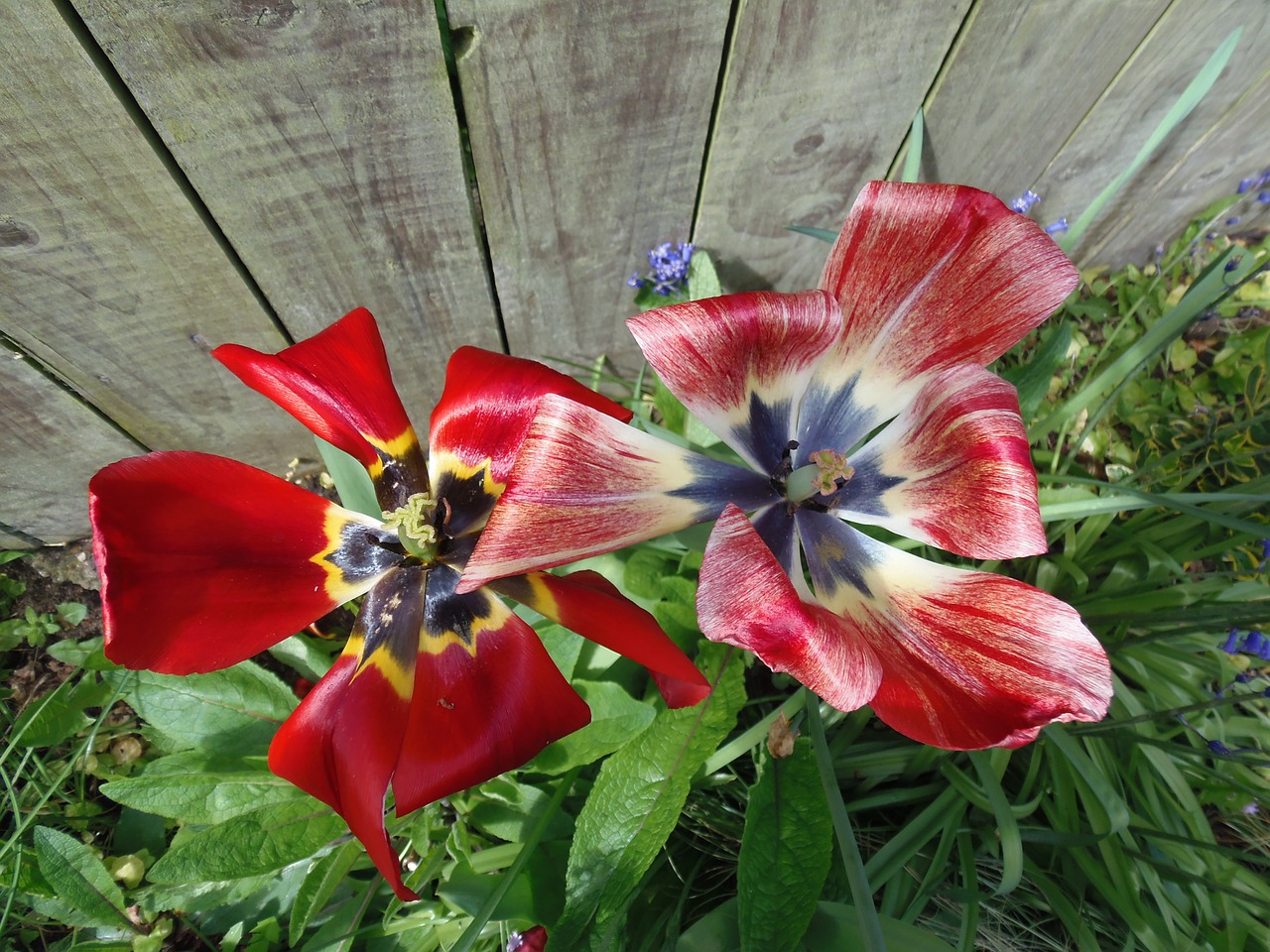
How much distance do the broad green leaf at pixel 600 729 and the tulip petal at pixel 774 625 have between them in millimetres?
421

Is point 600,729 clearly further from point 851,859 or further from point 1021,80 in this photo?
point 1021,80

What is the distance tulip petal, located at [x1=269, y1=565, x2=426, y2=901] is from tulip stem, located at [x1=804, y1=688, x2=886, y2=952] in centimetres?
42

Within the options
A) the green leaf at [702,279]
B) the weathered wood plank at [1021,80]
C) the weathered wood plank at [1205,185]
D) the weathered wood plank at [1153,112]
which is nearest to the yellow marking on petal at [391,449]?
the green leaf at [702,279]

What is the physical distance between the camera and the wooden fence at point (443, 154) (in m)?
0.92

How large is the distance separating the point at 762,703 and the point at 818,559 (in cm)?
71

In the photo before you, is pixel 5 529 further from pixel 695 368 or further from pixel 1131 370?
pixel 1131 370

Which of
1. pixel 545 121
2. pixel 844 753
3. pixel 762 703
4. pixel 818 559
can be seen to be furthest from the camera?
pixel 762 703

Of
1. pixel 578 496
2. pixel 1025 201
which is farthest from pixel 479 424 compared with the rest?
pixel 1025 201

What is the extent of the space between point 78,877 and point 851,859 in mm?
1004

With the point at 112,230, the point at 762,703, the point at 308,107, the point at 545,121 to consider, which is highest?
the point at 545,121

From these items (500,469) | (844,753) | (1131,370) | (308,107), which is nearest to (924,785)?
(844,753)

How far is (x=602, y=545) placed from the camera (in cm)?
59

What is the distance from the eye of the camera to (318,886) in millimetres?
952

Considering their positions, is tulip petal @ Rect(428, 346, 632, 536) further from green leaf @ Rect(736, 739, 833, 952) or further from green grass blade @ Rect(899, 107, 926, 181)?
green grass blade @ Rect(899, 107, 926, 181)
